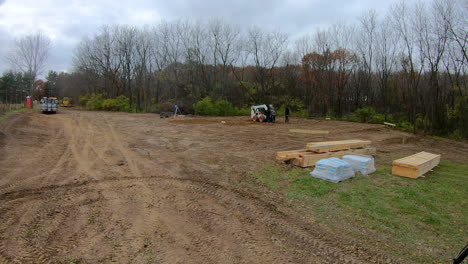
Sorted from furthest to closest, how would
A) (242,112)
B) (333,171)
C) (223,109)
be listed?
(242,112)
(223,109)
(333,171)

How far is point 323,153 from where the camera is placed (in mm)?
8508

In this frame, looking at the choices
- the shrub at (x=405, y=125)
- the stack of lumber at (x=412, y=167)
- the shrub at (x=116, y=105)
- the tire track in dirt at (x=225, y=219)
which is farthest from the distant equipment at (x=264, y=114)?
the shrub at (x=116, y=105)

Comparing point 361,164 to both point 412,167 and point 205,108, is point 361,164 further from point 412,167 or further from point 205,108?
point 205,108

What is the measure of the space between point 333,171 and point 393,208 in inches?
64.8

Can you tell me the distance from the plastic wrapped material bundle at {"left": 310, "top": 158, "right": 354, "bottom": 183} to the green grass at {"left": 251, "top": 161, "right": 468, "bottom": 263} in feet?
0.54

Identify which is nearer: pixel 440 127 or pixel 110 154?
pixel 110 154

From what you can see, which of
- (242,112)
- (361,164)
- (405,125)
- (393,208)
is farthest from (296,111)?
(393,208)

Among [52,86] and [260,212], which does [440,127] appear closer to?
[260,212]

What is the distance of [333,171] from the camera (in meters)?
6.58

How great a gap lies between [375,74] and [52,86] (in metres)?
81.3

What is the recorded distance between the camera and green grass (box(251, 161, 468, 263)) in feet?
12.8

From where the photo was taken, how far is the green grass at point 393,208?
3887 millimetres

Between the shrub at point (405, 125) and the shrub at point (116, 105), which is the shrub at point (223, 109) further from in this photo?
the shrub at point (405, 125)

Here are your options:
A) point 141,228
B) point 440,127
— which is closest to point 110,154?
point 141,228
